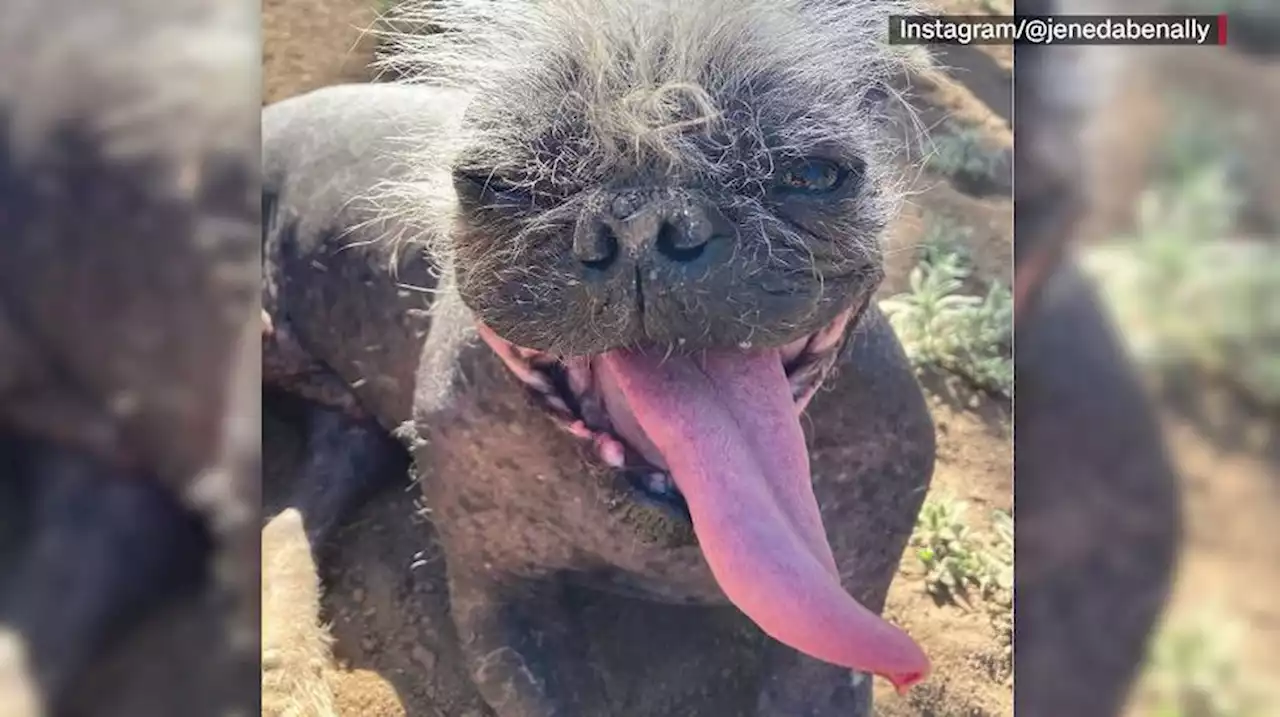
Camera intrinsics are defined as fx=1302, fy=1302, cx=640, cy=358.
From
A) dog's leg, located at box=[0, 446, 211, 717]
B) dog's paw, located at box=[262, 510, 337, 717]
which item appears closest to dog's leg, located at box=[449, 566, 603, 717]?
dog's paw, located at box=[262, 510, 337, 717]

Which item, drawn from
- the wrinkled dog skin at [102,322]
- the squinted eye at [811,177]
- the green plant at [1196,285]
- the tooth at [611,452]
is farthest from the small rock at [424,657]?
the green plant at [1196,285]

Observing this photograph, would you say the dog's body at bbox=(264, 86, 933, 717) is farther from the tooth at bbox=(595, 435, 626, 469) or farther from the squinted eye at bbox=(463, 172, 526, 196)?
the squinted eye at bbox=(463, 172, 526, 196)

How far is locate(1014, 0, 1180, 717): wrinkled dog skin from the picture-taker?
100 cm

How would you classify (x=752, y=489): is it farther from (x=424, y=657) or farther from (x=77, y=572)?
(x=77, y=572)

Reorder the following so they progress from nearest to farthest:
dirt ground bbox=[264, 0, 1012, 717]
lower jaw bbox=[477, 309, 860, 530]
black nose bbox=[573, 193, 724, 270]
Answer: black nose bbox=[573, 193, 724, 270] → lower jaw bbox=[477, 309, 860, 530] → dirt ground bbox=[264, 0, 1012, 717]

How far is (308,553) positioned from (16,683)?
0.23 metres

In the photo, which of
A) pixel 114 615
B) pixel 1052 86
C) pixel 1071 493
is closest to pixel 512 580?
pixel 114 615

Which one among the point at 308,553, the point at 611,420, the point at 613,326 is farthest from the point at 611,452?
the point at 308,553

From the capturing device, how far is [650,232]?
75 centimetres

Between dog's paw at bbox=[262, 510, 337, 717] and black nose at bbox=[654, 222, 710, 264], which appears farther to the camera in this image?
dog's paw at bbox=[262, 510, 337, 717]

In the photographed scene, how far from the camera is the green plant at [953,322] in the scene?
1.00 meters

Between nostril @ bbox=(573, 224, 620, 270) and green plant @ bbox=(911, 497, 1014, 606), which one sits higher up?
nostril @ bbox=(573, 224, 620, 270)

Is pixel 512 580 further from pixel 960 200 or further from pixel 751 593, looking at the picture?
pixel 960 200

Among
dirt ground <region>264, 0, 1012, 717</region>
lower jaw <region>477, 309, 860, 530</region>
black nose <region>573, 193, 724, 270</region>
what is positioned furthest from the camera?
dirt ground <region>264, 0, 1012, 717</region>
